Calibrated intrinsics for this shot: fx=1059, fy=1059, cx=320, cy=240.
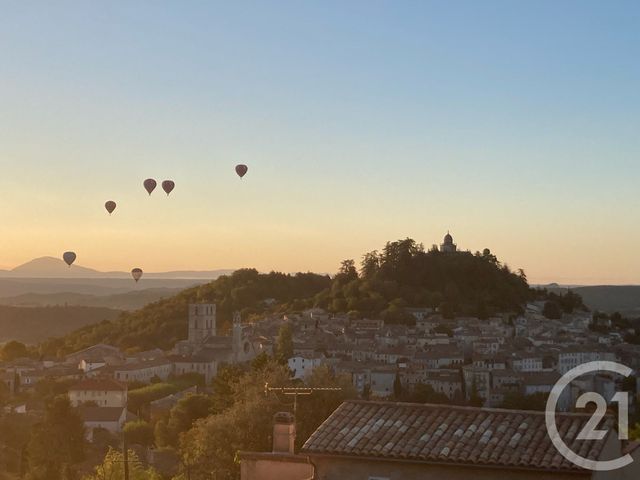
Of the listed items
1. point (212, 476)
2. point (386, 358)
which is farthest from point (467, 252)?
point (212, 476)

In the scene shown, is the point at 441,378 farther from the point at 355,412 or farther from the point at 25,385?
the point at 355,412

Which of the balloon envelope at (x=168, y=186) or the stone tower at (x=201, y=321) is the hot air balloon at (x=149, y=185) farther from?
the stone tower at (x=201, y=321)

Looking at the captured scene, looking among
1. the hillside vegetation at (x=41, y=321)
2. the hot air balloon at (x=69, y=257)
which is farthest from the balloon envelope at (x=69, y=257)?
the hillside vegetation at (x=41, y=321)

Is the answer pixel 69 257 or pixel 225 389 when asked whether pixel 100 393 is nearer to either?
pixel 69 257

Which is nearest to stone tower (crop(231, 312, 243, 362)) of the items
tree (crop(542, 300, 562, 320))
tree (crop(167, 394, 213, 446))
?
tree (crop(167, 394, 213, 446))

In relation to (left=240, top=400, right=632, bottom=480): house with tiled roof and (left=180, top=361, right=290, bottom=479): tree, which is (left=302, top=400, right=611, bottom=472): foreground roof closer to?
(left=240, top=400, right=632, bottom=480): house with tiled roof
